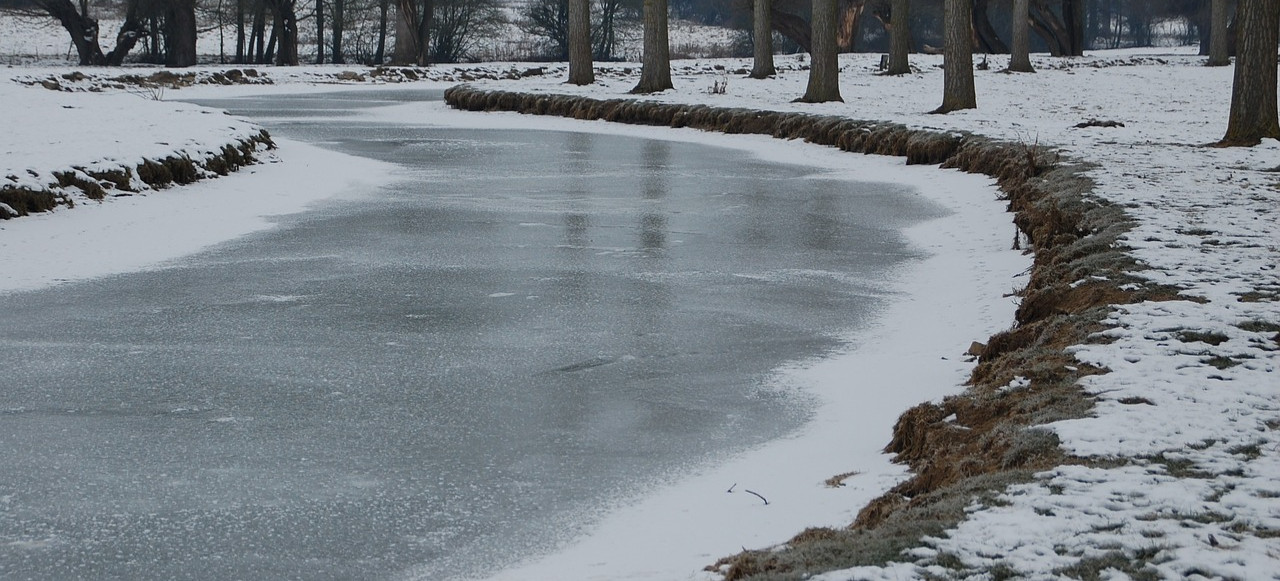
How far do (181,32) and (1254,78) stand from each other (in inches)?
1645

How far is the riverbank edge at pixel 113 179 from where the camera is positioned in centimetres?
1056

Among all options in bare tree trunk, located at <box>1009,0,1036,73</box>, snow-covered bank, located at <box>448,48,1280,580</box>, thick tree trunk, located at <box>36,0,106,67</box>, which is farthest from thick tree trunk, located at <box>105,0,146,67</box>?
snow-covered bank, located at <box>448,48,1280,580</box>

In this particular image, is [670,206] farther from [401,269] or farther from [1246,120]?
[1246,120]

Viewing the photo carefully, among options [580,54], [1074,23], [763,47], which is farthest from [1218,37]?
[580,54]

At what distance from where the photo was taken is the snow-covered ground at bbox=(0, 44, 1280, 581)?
323cm

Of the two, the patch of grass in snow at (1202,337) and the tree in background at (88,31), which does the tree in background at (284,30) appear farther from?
the patch of grass in snow at (1202,337)

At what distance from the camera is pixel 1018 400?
470 centimetres

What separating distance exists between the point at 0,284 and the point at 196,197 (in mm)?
4168

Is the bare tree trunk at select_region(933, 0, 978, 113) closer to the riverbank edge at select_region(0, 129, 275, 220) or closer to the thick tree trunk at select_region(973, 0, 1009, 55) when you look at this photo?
the riverbank edge at select_region(0, 129, 275, 220)

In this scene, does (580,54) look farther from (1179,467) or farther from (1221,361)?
(1179,467)

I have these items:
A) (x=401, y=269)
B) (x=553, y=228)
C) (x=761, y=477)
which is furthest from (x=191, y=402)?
(x=553, y=228)

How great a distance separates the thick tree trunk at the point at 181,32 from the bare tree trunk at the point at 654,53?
88.1 feet

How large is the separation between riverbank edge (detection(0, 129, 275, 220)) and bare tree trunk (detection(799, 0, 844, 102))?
36.9ft

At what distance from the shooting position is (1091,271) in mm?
6641
